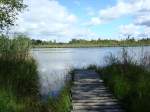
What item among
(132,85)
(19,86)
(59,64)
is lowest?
(59,64)

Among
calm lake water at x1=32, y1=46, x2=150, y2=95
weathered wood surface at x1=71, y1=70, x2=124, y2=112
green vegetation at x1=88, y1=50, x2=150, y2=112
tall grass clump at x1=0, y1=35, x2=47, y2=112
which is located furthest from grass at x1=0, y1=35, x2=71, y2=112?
green vegetation at x1=88, y1=50, x2=150, y2=112

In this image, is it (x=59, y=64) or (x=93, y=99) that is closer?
(x=93, y=99)

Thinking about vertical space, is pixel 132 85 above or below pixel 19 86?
above

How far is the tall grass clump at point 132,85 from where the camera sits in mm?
7317

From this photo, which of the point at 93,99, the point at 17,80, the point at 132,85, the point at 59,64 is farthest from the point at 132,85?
the point at 59,64

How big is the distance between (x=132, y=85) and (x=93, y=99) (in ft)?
3.66

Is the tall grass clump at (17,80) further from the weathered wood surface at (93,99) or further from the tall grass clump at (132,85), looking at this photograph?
the tall grass clump at (132,85)

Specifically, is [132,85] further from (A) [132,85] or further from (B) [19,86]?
(B) [19,86]

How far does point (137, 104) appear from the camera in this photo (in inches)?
284

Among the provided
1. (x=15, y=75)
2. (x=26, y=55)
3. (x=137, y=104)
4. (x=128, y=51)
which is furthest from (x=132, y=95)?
(x=26, y=55)

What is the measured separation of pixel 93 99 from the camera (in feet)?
29.4

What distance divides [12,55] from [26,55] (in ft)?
6.49

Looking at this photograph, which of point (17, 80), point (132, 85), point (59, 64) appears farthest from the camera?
point (59, 64)

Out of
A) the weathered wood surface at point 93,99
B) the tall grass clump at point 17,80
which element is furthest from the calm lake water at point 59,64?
the weathered wood surface at point 93,99
